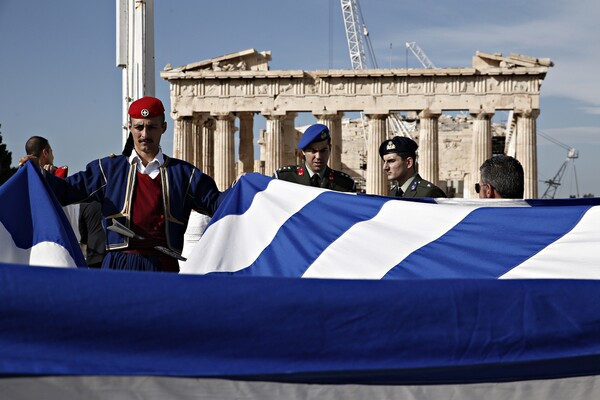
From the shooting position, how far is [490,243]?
13.8 feet

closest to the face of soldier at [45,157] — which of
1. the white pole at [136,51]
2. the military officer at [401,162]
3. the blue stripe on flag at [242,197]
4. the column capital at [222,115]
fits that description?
the white pole at [136,51]

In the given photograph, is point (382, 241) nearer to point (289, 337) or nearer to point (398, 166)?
point (289, 337)

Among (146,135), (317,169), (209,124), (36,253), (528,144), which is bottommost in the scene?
(36,253)

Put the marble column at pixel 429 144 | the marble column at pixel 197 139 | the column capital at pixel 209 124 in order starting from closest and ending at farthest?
the marble column at pixel 429 144, the marble column at pixel 197 139, the column capital at pixel 209 124

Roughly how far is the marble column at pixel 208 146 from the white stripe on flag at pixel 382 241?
43569 millimetres

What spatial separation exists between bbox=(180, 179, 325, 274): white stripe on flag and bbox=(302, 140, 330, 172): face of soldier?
2337 millimetres

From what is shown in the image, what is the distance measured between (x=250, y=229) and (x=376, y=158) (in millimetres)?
41909

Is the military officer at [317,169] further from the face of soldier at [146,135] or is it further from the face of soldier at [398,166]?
the face of soldier at [146,135]

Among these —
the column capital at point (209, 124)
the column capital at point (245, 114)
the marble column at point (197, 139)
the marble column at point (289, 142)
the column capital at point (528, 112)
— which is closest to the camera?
the column capital at point (528, 112)

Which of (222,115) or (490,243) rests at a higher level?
(222,115)

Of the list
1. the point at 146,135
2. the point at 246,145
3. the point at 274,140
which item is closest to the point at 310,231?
the point at 146,135

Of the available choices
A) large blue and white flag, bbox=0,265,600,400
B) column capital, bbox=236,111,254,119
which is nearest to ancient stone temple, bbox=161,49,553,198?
column capital, bbox=236,111,254,119

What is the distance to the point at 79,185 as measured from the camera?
518cm

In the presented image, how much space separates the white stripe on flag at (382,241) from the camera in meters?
4.20
